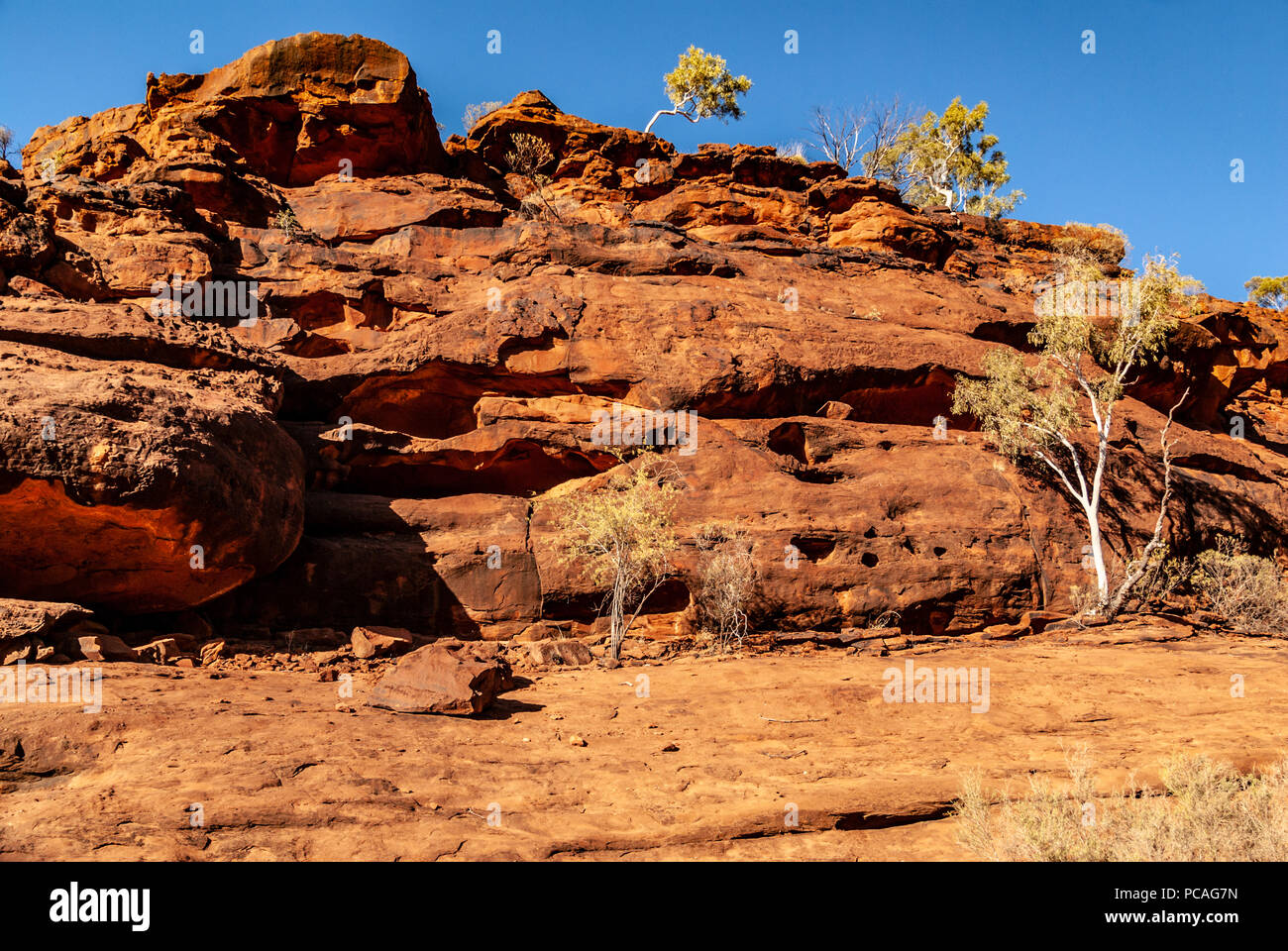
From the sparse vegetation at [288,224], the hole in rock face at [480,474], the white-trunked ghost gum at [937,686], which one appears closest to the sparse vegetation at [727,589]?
the white-trunked ghost gum at [937,686]

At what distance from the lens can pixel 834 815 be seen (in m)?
6.95

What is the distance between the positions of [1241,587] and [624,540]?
1412cm

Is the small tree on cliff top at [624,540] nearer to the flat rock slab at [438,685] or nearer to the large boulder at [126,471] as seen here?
the flat rock slab at [438,685]

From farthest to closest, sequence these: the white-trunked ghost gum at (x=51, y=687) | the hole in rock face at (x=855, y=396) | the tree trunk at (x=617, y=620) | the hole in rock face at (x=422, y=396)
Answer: the hole in rock face at (x=855, y=396), the hole in rock face at (x=422, y=396), the tree trunk at (x=617, y=620), the white-trunked ghost gum at (x=51, y=687)

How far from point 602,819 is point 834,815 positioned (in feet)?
7.11

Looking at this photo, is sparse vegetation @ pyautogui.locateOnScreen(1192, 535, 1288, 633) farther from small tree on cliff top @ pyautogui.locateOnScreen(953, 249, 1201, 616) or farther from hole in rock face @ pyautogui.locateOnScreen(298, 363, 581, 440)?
hole in rock face @ pyautogui.locateOnScreen(298, 363, 581, 440)

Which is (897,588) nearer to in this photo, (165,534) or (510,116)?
(165,534)

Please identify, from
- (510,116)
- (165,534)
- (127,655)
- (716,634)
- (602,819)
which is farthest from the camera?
(510,116)

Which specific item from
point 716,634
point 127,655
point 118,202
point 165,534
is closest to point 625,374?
point 716,634

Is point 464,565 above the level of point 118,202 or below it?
below

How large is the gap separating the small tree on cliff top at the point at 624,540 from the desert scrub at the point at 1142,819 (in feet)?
26.4

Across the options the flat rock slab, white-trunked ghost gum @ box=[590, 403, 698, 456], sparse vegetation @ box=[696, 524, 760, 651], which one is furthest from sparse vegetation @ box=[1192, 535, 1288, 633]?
the flat rock slab

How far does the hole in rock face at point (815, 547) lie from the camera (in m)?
15.8
